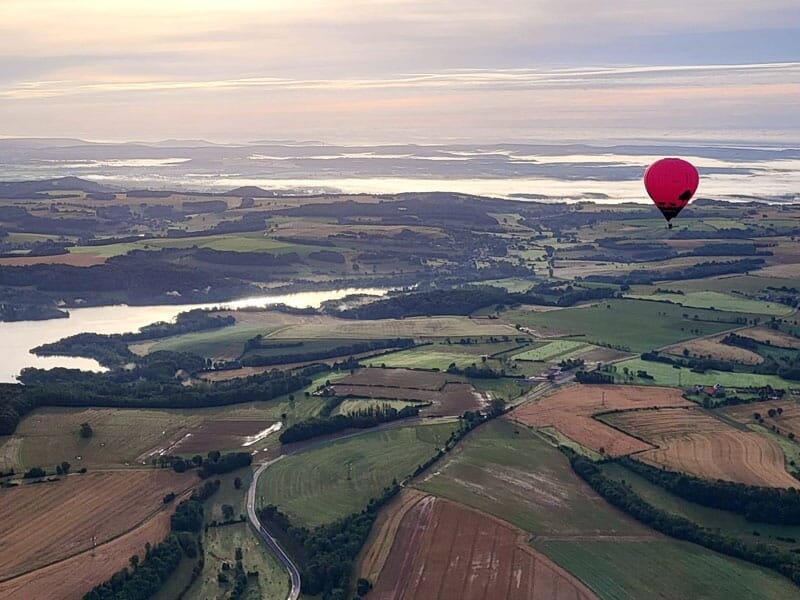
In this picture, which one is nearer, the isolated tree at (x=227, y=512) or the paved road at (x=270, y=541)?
the paved road at (x=270, y=541)

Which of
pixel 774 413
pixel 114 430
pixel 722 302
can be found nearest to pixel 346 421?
pixel 114 430

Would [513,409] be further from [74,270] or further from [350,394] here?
Answer: [74,270]

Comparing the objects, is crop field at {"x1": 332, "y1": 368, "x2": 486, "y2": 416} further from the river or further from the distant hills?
the distant hills

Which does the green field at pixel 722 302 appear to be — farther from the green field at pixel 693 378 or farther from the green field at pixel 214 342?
the green field at pixel 214 342

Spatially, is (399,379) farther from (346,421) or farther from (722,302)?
(722,302)

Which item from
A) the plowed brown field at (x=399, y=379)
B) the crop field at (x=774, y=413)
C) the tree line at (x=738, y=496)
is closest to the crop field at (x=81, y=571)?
the tree line at (x=738, y=496)

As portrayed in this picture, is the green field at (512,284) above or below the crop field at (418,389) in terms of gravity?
below
